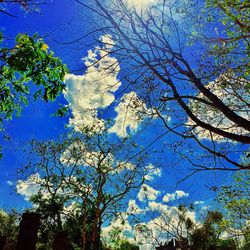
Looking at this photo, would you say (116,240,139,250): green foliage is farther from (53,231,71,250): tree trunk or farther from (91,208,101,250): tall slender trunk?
(53,231,71,250): tree trunk

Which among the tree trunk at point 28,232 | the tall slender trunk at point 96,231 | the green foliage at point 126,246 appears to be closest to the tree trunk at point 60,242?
the tree trunk at point 28,232

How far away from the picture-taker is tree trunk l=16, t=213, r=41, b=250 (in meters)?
2.95

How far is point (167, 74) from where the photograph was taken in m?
5.10

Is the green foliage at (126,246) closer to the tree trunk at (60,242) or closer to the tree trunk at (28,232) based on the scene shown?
the tree trunk at (60,242)

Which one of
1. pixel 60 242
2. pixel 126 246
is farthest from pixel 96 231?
pixel 126 246

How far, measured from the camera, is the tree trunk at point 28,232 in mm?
2951

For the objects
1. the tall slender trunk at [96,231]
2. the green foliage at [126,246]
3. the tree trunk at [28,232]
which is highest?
the green foliage at [126,246]

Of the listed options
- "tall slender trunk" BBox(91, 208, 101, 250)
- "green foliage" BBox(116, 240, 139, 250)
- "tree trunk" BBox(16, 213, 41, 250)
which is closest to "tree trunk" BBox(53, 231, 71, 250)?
"tree trunk" BBox(16, 213, 41, 250)

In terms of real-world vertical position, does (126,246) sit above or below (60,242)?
above

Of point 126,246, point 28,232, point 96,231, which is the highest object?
point 126,246

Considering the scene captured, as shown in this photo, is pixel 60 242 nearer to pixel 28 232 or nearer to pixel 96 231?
pixel 28 232

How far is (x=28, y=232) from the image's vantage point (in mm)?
3021

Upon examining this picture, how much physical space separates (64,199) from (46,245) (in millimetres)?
12243

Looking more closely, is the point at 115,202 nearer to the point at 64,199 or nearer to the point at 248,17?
the point at 64,199
